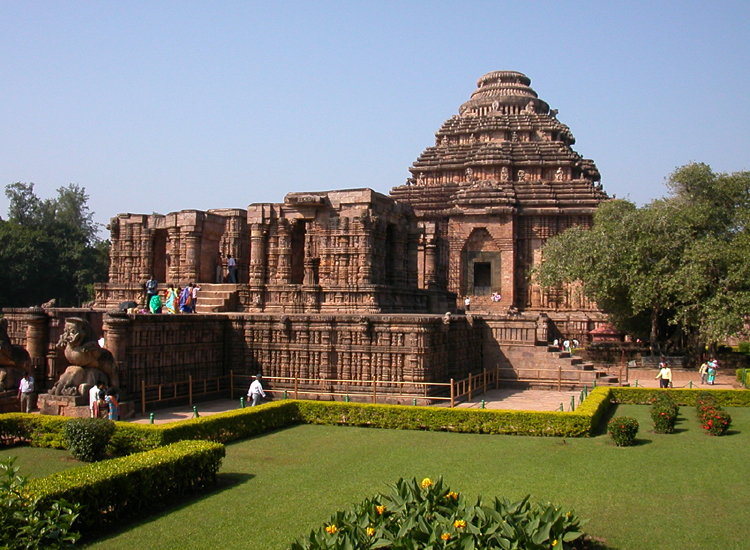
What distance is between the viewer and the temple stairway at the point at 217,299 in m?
20.8

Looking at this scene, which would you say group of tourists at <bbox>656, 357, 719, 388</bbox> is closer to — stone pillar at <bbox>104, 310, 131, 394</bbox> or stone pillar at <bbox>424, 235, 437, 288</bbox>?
stone pillar at <bbox>424, 235, 437, 288</bbox>

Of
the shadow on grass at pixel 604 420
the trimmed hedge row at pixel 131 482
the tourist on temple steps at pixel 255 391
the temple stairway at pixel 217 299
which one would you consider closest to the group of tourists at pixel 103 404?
the tourist on temple steps at pixel 255 391

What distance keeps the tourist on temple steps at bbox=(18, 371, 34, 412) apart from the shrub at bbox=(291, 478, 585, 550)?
1082 cm

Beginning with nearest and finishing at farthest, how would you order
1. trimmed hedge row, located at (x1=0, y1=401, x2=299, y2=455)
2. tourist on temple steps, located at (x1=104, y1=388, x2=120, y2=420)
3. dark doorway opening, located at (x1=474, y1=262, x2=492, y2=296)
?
trimmed hedge row, located at (x1=0, y1=401, x2=299, y2=455)
tourist on temple steps, located at (x1=104, y1=388, x2=120, y2=420)
dark doorway opening, located at (x1=474, y1=262, x2=492, y2=296)

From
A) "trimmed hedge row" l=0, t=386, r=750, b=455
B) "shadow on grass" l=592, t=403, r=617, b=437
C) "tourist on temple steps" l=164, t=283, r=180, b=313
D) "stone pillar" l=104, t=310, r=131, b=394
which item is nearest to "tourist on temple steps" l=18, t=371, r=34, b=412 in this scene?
"stone pillar" l=104, t=310, r=131, b=394

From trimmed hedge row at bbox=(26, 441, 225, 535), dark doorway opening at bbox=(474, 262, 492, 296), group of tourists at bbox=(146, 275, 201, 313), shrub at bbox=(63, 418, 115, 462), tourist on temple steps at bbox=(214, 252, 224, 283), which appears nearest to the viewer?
trimmed hedge row at bbox=(26, 441, 225, 535)

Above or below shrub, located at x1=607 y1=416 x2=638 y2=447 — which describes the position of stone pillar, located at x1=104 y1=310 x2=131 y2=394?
above

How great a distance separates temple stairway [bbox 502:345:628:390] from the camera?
68.6ft

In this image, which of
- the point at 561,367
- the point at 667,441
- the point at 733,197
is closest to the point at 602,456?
the point at 667,441

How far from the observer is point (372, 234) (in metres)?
20.5

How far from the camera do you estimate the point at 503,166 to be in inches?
1438

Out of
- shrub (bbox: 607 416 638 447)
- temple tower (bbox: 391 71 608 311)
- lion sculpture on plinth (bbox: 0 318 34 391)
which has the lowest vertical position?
shrub (bbox: 607 416 638 447)

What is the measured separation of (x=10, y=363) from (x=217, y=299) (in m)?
6.58

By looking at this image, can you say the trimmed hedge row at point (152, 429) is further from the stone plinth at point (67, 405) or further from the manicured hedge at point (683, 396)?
the manicured hedge at point (683, 396)
